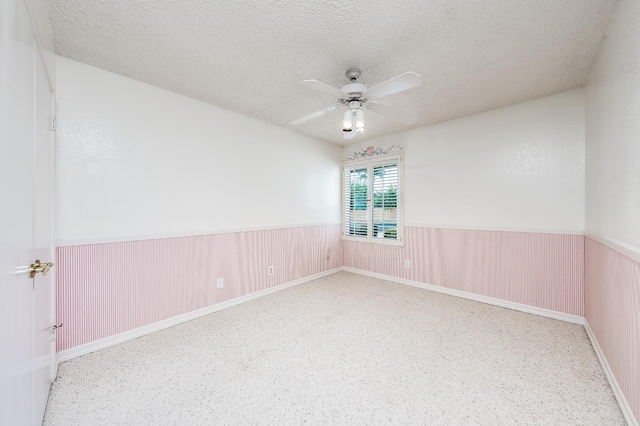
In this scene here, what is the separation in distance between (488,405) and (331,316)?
1.57m

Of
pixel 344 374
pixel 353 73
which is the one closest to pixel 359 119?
pixel 353 73

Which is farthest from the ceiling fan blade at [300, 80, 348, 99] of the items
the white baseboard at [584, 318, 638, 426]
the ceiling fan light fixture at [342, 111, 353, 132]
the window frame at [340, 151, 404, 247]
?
the white baseboard at [584, 318, 638, 426]

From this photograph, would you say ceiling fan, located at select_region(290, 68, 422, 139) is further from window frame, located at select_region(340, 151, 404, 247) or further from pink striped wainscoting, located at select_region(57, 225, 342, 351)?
pink striped wainscoting, located at select_region(57, 225, 342, 351)

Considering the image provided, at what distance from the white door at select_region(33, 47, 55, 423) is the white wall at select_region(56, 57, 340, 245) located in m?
0.35

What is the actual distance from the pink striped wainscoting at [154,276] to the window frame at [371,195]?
142cm

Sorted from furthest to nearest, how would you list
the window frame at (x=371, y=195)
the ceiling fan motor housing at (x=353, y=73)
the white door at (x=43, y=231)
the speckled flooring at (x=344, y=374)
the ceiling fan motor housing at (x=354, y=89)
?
the window frame at (x=371, y=195) → the ceiling fan motor housing at (x=353, y=73) → the ceiling fan motor housing at (x=354, y=89) → the speckled flooring at (x=344, y=374) → the white door at (x=43, y=231)

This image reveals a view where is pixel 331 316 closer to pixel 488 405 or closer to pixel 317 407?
pixel 317 407

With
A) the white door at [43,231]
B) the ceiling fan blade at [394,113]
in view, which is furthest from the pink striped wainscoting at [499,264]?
the white door at [43,231]

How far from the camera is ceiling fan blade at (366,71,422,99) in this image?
1.71 meters

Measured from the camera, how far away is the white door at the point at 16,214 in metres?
0.90

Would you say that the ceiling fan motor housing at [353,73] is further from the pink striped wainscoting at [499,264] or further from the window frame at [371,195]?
the pink striped wainscoting at [499,264]

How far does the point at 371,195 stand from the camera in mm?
4477

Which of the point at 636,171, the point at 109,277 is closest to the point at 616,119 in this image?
the point at 636,171

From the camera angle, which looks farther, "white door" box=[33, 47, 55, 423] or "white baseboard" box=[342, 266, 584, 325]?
"white baseboard" box=[342, 266, 584, 325]
